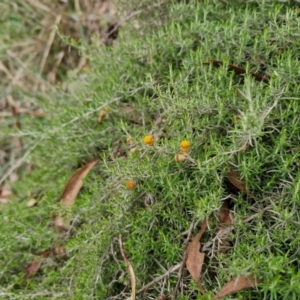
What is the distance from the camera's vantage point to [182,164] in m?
1.42

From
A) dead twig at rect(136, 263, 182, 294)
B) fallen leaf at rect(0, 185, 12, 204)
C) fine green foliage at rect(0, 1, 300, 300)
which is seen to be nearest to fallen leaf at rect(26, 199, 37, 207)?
fine green foliage at rect(0, 1, 300, 300)

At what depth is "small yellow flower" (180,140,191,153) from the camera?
1.37 meters

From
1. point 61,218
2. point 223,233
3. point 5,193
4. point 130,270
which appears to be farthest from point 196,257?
point 5,193

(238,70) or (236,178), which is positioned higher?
(238,70)

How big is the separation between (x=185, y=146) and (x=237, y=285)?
0.43m

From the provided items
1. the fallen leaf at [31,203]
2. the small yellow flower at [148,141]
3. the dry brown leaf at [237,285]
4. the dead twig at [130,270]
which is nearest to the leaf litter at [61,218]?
the fallen leaf at [31,203]

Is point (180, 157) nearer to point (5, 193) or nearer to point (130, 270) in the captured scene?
point (130, 270)

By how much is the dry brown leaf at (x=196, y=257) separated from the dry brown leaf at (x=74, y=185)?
626mm

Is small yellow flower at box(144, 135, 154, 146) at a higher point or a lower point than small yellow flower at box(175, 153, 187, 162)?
higher

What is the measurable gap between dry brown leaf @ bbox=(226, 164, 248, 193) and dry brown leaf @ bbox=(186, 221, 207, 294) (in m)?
0.15

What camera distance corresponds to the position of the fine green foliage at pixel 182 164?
4.27 feet

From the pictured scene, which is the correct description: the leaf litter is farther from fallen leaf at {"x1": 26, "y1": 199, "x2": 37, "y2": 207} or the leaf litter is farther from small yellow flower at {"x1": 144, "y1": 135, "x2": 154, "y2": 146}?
small yellow flower at {"x1": 144, "y1": 135, "x2": 154, "y2": 146}

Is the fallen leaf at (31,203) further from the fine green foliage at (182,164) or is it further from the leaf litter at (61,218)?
the leaf litter at (61,218)

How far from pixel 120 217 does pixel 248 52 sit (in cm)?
74
